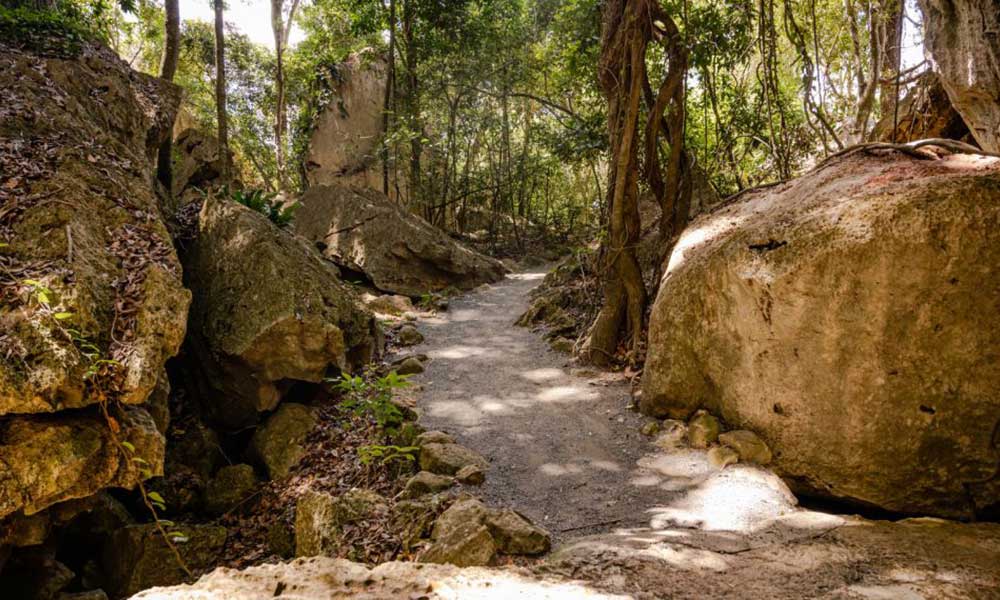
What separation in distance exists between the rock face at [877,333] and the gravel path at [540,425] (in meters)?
1.05

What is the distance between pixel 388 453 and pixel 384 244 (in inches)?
279

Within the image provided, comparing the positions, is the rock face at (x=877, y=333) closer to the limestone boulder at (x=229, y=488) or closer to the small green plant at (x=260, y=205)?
the limestone boulder at (x=229, y=488)

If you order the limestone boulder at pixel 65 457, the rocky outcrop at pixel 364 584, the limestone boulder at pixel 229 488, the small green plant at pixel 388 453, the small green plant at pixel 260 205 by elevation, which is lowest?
the limestone boulder at pixel 229 488

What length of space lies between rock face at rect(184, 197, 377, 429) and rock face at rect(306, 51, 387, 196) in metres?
10.0

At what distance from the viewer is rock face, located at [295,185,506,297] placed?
423 inches

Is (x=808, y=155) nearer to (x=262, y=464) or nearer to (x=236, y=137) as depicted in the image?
(x=262, y=464)

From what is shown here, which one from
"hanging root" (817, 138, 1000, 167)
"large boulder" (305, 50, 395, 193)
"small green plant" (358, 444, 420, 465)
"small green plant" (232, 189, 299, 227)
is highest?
"large boulder" (305, 50, 395, 193)

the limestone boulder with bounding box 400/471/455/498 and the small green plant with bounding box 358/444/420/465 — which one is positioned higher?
the small green plant with bounding box 358/444/420/465

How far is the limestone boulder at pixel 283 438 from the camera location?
191 inches

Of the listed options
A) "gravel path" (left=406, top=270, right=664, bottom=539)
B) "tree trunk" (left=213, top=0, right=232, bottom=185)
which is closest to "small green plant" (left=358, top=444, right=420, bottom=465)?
"gravel path" (left=406, top=270, right=664, bottom=539)

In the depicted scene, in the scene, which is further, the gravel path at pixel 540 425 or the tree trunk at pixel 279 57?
the tree trunk at pixel 279 57

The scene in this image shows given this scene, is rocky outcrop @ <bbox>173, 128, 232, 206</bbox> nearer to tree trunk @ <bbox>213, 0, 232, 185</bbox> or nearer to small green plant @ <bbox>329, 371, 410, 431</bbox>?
tree trunk @ <bbox>213, 0, 232, 185</bbox>

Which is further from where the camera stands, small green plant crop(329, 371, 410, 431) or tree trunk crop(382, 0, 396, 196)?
tree trunk crop(382, 0, 396, 196)

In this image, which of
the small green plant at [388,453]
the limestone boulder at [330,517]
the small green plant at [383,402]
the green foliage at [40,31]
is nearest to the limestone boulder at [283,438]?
the small green plant at [383,402]
